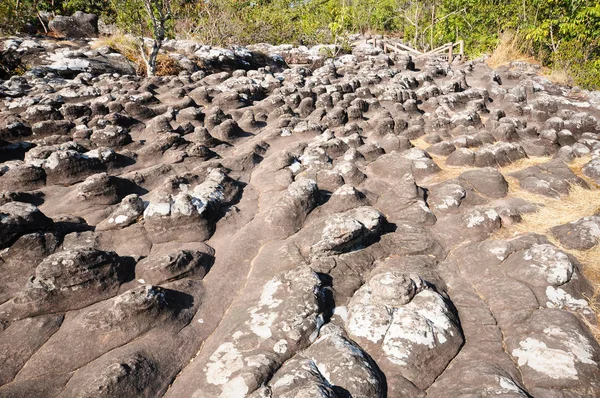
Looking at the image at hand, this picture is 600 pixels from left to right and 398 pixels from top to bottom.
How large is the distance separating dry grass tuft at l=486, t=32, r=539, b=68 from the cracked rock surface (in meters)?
7.15

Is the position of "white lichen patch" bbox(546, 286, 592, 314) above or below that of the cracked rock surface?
below

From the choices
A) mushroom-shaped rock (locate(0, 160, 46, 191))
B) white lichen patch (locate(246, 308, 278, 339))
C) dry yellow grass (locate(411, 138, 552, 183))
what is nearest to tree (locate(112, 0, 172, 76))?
mushroom-shaped rock (locate(0, 160, 46, 191))

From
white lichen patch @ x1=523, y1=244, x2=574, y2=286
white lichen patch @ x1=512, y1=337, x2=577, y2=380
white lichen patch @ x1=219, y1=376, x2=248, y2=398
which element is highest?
white lichen patch @ x1=219, y1=376, x2=248, y2=398

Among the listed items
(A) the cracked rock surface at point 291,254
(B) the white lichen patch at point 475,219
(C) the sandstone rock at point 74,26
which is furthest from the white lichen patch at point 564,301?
(C) the sandstone rock at point 74,26

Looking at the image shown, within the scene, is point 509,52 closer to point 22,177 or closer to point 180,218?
point 180,218

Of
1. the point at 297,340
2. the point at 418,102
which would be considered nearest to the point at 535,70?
the point at 418,102

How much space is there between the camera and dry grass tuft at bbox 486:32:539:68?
14.8 m

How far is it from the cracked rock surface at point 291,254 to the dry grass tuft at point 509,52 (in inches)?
281

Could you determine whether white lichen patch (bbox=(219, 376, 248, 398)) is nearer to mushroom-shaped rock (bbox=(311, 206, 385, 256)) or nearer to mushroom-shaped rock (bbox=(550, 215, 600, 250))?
mushroom-shaped rock (bbox=(311, 206, 385, 256))

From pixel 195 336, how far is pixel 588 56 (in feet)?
52.6

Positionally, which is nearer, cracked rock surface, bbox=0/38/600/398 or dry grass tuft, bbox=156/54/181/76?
cracked rock surface, bbox=0/38/600/398

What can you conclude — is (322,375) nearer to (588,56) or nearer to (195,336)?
(195,336)

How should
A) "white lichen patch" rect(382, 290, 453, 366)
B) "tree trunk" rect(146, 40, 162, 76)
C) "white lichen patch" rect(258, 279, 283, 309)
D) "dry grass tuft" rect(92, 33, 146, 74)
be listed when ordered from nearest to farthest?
"white lichen patch" rect(382, 290, 453, 366)
"white lichen patch" rect(258, 279, 283, 309)
"tree trunk" rect(146, 40, 162, 76)
"dry grass tuft" rect(92, 33, 146, 74)

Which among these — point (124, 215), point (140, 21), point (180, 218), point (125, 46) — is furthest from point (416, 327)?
point (125, 46)
